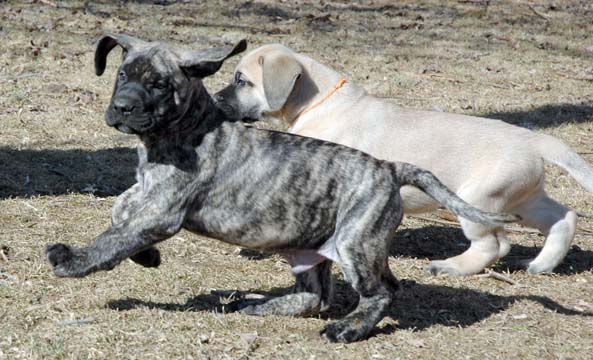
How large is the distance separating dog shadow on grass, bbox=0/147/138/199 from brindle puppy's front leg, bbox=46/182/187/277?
2.75 meters

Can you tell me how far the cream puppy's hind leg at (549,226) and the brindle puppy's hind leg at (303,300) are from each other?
6.16 feet

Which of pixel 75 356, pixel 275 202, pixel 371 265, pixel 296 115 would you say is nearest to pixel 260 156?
pixel 275 202

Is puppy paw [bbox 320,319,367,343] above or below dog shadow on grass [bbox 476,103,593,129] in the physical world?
above

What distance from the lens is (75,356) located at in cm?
453

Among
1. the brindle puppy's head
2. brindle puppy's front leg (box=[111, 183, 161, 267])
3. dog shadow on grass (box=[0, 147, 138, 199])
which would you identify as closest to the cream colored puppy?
dog shadow on grass (box=[0, 147, 138, 199])

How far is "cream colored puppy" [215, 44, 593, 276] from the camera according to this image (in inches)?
254

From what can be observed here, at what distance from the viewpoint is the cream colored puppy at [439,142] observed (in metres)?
6.45

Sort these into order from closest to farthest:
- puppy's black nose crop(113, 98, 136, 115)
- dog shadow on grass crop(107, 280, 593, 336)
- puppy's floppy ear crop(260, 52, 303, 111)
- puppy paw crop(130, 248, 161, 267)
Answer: puppy's black nose crop(113, 98, 136, 115) → puppy paw crop(130, 248, 161, 267) → dog shadow on grass crop(107, 280, 593, 336) → puppy's floppy ear crop(260, 52, 303, 111)

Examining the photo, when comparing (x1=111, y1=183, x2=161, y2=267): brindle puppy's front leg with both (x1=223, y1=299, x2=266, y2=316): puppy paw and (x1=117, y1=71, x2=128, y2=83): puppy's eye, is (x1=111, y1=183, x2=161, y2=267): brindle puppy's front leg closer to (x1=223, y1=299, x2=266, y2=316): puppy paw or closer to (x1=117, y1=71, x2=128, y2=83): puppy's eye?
(x1=223, y1=299, x2=266, y2=316): puppy paw

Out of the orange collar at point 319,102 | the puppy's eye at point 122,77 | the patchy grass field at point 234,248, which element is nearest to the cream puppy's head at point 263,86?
the orange collar at point 319,102

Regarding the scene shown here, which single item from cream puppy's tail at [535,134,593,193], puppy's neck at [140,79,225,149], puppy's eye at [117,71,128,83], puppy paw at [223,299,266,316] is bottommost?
puppy paw at [223,299,266,316]

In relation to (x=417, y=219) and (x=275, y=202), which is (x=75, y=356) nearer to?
(x=275, y=202)

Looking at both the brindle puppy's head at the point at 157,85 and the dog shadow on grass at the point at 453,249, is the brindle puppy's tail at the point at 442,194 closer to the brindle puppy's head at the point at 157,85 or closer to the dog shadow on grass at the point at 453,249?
the brindle puppy's head at the point at 157,85

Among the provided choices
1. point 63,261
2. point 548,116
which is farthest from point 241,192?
point 548,116
